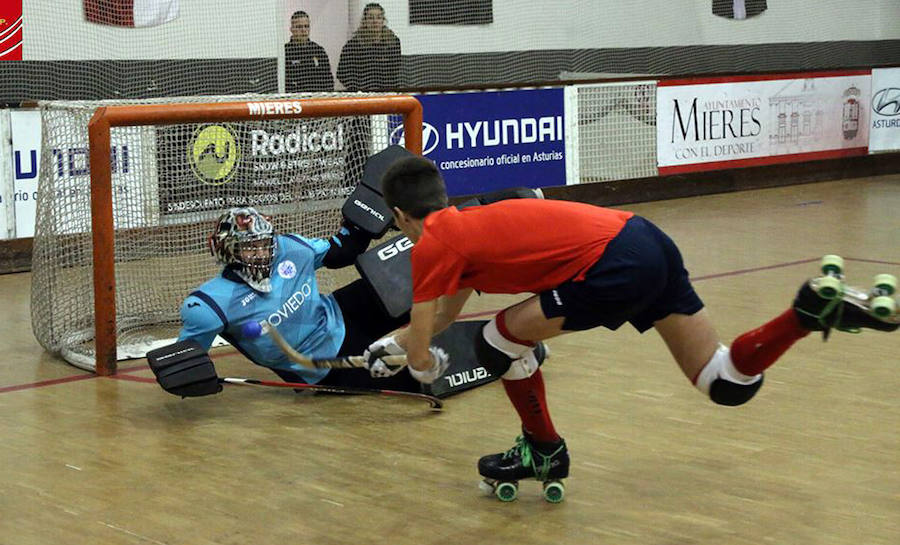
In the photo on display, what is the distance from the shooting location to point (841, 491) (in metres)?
3.68

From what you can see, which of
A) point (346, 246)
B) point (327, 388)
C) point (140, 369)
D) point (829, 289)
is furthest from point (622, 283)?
point (140, 369)

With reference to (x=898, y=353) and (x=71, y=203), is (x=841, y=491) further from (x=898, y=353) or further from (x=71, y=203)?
(x=71, y=203)

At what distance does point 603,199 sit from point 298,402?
6157mm

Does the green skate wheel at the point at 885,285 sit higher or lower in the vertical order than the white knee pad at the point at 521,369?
higher

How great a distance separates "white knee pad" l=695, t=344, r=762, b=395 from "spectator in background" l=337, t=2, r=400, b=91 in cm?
684

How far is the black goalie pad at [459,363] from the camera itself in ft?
16.0

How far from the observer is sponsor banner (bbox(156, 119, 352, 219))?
623 cm

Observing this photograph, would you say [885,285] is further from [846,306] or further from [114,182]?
[114,182]

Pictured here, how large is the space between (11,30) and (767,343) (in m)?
7.81

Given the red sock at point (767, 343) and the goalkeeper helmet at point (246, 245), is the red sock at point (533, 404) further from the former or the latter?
the goalkeeper helmet at point (246, 245)

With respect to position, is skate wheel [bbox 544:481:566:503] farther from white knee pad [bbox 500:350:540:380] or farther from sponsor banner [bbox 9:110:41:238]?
sponsor banner [bbox 9:110:41:238]

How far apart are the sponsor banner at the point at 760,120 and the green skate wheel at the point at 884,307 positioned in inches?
306

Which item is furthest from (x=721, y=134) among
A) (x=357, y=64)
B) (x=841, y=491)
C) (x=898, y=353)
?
(x=841, y=491)

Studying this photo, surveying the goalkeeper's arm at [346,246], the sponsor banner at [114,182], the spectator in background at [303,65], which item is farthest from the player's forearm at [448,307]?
the spectator in background at [303,65]
